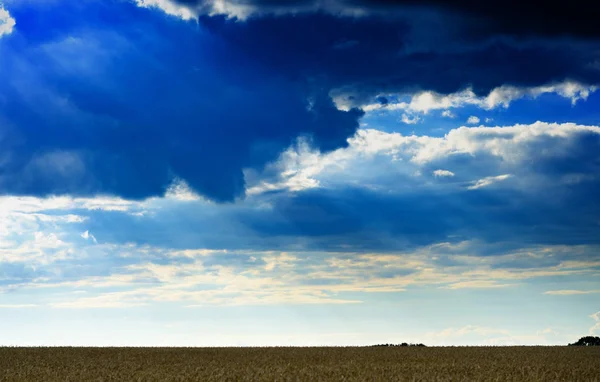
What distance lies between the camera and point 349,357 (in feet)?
136

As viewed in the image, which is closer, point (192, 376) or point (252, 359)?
point (192, 376)

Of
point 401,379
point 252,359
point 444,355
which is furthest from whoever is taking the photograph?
point 444,355

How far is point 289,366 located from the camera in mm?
34688

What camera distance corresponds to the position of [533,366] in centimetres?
3694

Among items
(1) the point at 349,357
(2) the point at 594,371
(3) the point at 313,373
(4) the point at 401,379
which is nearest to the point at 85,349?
(1) the point at 349,357

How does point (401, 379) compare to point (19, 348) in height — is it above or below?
below

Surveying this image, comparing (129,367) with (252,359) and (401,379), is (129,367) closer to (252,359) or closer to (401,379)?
(252,359)

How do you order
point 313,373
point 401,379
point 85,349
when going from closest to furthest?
point 401,379 → point 313,373 → point 85,349

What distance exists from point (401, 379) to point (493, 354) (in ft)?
64.0

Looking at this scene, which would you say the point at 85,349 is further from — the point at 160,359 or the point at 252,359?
the point at 252,359

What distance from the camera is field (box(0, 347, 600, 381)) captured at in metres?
30.4

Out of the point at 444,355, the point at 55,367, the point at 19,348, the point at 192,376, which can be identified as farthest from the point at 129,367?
the point at 444,355

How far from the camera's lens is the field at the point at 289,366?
1196 inches

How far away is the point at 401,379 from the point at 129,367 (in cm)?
1456
